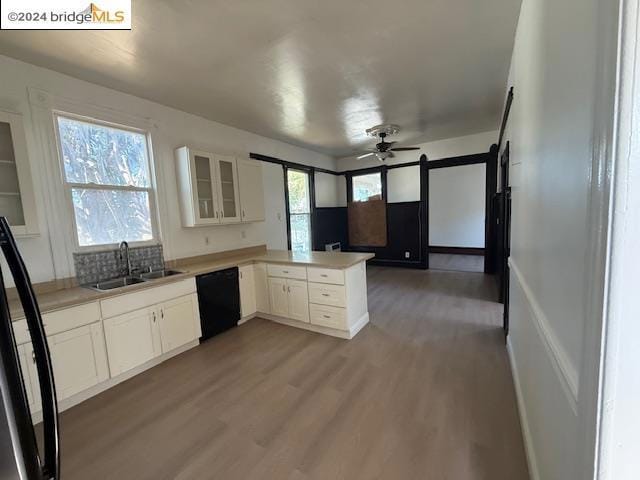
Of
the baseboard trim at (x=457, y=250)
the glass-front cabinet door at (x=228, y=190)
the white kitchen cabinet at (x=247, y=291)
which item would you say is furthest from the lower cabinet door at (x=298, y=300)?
the baseboard trim at (x=457, y=250)

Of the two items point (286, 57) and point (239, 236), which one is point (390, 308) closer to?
point (239, 236)

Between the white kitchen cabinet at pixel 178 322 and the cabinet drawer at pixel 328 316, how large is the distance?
132 cm

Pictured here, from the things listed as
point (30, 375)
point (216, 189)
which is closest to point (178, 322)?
point (30, 375)

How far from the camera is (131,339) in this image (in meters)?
2.46

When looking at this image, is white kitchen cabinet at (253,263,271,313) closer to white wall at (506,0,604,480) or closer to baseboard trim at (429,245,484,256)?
white wall at (506,0,604,480)

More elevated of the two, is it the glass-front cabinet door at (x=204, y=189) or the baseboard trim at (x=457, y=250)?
the glass-front cabinet door at (x=204, y=189)

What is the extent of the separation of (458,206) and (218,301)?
7.05 m

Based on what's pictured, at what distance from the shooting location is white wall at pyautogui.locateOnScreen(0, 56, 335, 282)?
2291mm

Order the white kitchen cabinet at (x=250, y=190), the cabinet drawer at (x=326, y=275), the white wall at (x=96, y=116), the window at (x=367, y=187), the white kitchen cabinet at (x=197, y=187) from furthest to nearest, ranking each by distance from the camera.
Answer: the window at (x=367, y=187) → the white kitchen cabinet at (x=250, y=190) → the white kitchen cabinet at (x=197, y=187) → the cabinet drawer at (x=326, y=275) → the white wall at (x=96, y=116)

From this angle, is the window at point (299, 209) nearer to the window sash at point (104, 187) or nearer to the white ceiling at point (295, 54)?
the white ceiling at point (295, 54)

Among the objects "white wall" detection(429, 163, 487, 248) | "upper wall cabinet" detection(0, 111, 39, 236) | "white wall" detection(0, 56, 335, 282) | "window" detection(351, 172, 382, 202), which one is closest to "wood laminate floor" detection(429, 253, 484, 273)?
"white wall" detection(429, 163, 487, 248)

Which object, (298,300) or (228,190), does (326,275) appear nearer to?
(298,300)

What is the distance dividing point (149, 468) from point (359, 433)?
1271 millimetres

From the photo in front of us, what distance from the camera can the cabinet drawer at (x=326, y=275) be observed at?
3018mm
